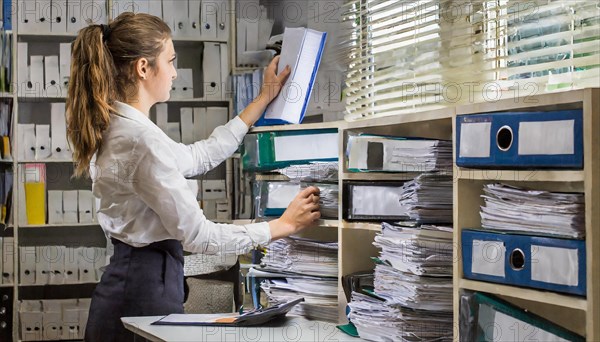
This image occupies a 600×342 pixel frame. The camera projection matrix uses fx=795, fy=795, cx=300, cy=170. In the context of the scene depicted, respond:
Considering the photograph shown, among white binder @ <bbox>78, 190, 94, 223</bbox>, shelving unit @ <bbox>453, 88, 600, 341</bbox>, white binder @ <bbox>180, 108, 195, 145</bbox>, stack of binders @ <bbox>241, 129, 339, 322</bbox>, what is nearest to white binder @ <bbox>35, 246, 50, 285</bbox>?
white binder @ <bbox>78, 190, 94, 223</bbox>

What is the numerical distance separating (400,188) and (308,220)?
313 millimetres

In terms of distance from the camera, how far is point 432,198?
1729mm

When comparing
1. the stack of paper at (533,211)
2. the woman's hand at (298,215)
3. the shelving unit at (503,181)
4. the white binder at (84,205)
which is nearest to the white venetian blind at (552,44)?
the shelving unit at (503,181)

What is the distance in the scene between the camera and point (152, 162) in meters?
1.92

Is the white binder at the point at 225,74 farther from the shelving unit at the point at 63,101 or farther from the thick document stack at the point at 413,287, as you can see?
the thick document stack at the point at 413,287

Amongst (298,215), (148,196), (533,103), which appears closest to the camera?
(533,103)

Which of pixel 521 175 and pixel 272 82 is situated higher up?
pixel 272 82

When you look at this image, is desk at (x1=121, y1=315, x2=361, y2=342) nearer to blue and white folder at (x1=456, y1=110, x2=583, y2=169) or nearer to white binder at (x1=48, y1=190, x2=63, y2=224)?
blue and white folder at (x1=456, y1=110, x2=583, y2=169)

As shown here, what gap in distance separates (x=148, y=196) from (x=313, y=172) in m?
0.46

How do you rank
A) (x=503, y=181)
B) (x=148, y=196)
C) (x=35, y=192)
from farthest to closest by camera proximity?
(x=35, y=192) → (x=148, y=196) → (x=503, y=181)

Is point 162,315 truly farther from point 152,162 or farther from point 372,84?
point 372,84

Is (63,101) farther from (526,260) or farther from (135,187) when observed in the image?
(526,260)

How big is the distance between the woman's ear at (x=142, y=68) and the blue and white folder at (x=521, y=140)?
0.90 meters

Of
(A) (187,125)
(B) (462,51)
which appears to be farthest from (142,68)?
(A) (187,125)
